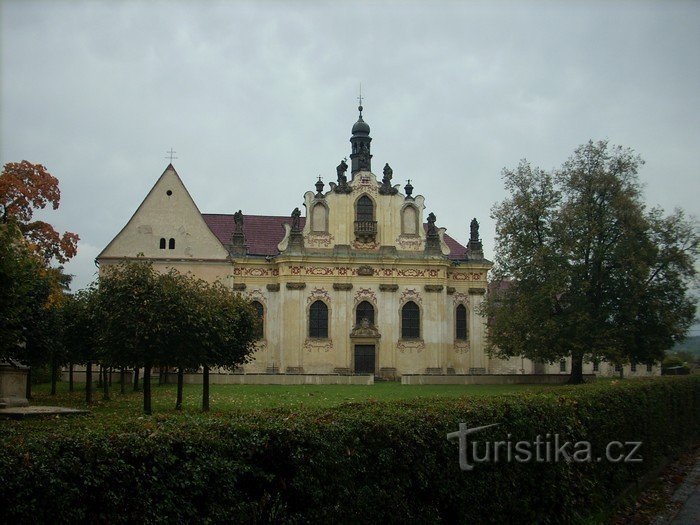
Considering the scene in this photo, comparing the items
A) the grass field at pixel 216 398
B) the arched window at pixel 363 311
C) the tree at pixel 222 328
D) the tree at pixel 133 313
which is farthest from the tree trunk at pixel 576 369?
the tree at pixel 133 313

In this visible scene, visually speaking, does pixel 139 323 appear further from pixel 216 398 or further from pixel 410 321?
pixel 410 321

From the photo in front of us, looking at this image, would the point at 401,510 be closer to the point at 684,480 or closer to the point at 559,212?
the point at 684,480

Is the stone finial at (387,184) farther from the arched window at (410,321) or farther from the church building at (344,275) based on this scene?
the arched window at (410,321)

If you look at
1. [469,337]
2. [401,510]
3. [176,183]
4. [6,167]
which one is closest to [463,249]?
[469,337]

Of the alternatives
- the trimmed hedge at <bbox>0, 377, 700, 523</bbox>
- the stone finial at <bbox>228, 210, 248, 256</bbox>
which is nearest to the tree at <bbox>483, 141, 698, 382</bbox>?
the stone finial at <bbox>228, 210, 248, 256</bbox>

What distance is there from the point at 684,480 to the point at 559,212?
28.7m

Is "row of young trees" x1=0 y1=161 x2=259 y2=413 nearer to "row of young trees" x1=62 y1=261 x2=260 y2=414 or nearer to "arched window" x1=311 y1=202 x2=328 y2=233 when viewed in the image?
"row of young trees" x1=62 y1=261 x2=260 y2=414

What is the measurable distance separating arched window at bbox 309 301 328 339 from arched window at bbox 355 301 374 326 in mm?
2389

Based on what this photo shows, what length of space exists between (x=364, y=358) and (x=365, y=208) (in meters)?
11.6

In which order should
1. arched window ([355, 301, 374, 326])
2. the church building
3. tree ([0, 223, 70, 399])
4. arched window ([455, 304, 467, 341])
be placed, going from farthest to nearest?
arched window ([455, 304, 467, 341]) → arched window ([355, 301, 374, 326]) → the church building → tree ([0, 223, 70, 399])

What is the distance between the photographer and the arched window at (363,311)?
56438 millimetres

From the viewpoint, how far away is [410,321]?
56719 mm

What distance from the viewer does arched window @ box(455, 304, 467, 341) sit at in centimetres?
5797

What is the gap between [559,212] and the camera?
44.5 m
